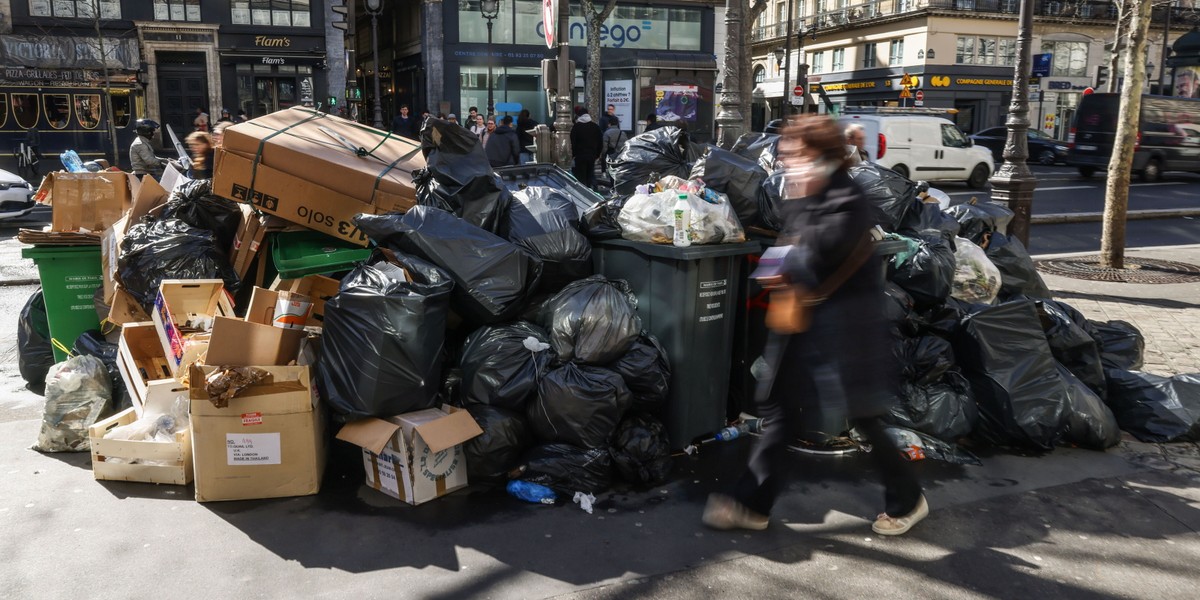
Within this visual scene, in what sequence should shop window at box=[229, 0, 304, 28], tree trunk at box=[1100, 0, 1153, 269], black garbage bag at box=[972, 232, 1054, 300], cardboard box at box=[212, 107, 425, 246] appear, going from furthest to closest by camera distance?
shop window at box=[229, 0, 304, 28] → tree trunk at box=[1100, 0, 1153, 269] → black garbage bag at box=[972, 232, 1054, 300] → cardboard box at box=[212, 107, 425, 246]

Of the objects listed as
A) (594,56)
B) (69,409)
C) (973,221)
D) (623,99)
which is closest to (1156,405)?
(973,221)

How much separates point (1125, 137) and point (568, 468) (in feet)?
26.6

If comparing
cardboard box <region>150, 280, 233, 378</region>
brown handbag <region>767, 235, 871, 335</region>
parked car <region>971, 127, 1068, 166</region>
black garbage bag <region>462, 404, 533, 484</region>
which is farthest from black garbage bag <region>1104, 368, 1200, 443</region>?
parked car <region>971, 127, 1068, 166</region>

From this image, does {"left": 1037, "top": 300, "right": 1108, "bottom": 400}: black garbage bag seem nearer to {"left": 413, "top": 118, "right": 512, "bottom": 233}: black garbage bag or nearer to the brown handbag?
the brown handbag

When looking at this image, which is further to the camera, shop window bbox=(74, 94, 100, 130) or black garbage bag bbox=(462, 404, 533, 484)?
shop window bbox=(74, 94, 100, 130)

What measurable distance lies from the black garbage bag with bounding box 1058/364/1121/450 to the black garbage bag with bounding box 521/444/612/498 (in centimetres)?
244

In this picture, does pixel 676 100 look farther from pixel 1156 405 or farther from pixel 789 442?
pixel 789 442

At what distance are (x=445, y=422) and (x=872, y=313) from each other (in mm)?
1823

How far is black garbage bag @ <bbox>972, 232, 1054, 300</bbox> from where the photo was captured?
19.1 ft

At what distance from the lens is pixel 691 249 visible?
13.5ft

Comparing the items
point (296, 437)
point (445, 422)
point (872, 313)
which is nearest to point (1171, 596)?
point (872, 313)

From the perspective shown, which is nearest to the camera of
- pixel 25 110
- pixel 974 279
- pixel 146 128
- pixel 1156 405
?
pixel 1156 405

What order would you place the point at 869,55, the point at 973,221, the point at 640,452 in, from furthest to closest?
1. the point at 869,55
2. the point at 973,221
3. the point at 640,452

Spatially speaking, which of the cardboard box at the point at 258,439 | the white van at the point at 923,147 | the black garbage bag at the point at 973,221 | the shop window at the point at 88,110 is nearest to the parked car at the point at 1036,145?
the white van at the point at 923,147
